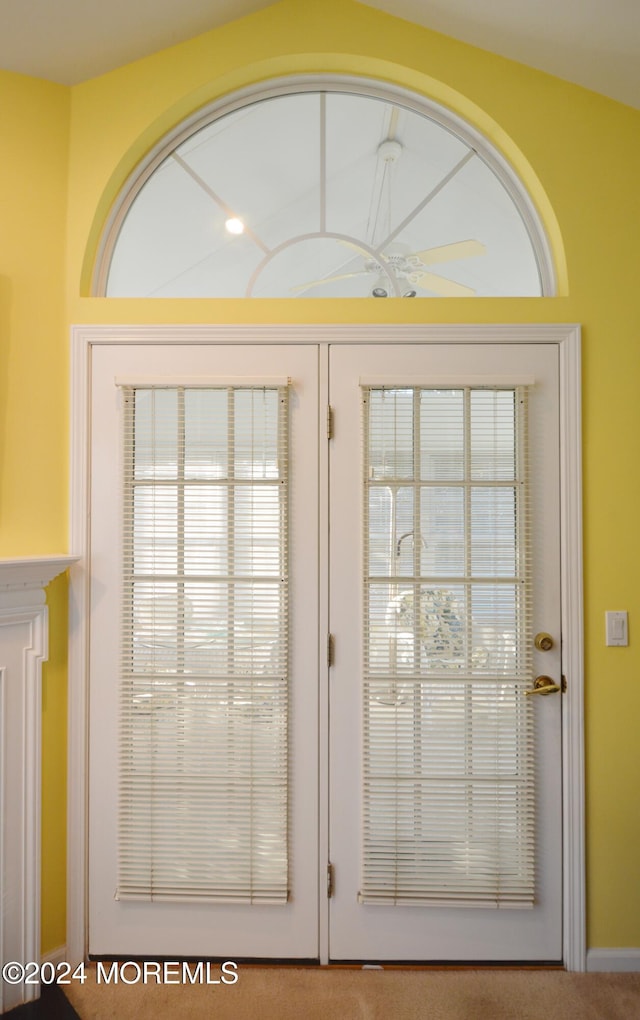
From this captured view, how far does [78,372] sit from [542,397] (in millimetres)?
1492

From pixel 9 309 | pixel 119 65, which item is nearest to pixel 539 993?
pixel 9 309

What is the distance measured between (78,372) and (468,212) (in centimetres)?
138

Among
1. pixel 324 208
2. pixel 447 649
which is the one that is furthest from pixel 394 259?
pixel 447 649

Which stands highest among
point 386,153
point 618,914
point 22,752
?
point 386,153

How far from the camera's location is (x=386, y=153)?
1.87 meters

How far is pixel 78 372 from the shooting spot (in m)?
1.82

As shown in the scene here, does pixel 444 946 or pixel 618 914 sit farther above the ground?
pixel 618 914

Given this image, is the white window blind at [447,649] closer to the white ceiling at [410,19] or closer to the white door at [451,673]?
the white door at [451,673]

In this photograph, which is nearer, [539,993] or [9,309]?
[539,993]

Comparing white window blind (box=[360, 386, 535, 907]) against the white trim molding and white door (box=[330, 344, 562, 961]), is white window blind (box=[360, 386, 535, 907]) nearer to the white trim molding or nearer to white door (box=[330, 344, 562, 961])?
white door (box=[330, 344, 562, 961])

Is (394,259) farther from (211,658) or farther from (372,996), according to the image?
(372,996)

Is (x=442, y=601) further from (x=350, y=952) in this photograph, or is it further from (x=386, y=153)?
(x=386, y=153)

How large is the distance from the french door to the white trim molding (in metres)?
0.18

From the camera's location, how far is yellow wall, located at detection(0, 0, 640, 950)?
5.87 ft
